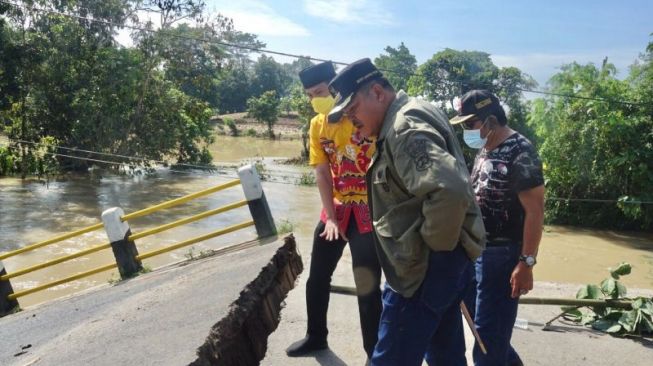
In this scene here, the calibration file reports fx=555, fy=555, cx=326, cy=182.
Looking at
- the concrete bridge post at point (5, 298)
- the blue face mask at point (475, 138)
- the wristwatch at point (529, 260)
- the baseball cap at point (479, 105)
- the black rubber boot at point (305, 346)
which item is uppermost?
the baseball cap at point (479, 105)

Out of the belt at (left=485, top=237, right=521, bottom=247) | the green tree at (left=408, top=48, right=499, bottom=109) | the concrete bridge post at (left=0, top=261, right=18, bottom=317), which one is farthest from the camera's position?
the green tree at (left=408, top=48, right=499, bottom=109)

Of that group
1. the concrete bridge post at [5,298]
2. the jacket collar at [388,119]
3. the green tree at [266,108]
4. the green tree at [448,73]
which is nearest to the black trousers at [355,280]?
the jacket collar at [388,119]

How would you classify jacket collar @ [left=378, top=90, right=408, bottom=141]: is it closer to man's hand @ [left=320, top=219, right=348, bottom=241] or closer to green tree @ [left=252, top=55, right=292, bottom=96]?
man's hand @ [left=320, top=219, right=348, bottom=241]

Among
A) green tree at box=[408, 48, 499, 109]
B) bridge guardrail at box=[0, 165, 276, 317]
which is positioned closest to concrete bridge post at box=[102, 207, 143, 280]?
bridge guardrail at box=[0, 165, 276, 317]

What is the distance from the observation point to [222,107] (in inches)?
2682

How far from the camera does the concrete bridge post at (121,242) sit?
6.18 m

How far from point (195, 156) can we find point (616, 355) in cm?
2421

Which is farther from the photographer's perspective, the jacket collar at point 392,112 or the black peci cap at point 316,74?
the black peci cap at point 316,74

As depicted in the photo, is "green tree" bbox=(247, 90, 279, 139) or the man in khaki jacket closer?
the man in khaki jacket

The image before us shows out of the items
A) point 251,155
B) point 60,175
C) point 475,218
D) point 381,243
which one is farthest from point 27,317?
point 251,155

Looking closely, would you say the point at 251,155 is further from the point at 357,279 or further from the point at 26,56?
the point at 357,279

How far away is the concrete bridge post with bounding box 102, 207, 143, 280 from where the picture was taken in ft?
20.3

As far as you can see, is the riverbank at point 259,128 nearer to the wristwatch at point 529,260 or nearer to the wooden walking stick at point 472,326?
the wristwatch at point 529,260

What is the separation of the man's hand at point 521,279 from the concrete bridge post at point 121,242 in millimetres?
4661
